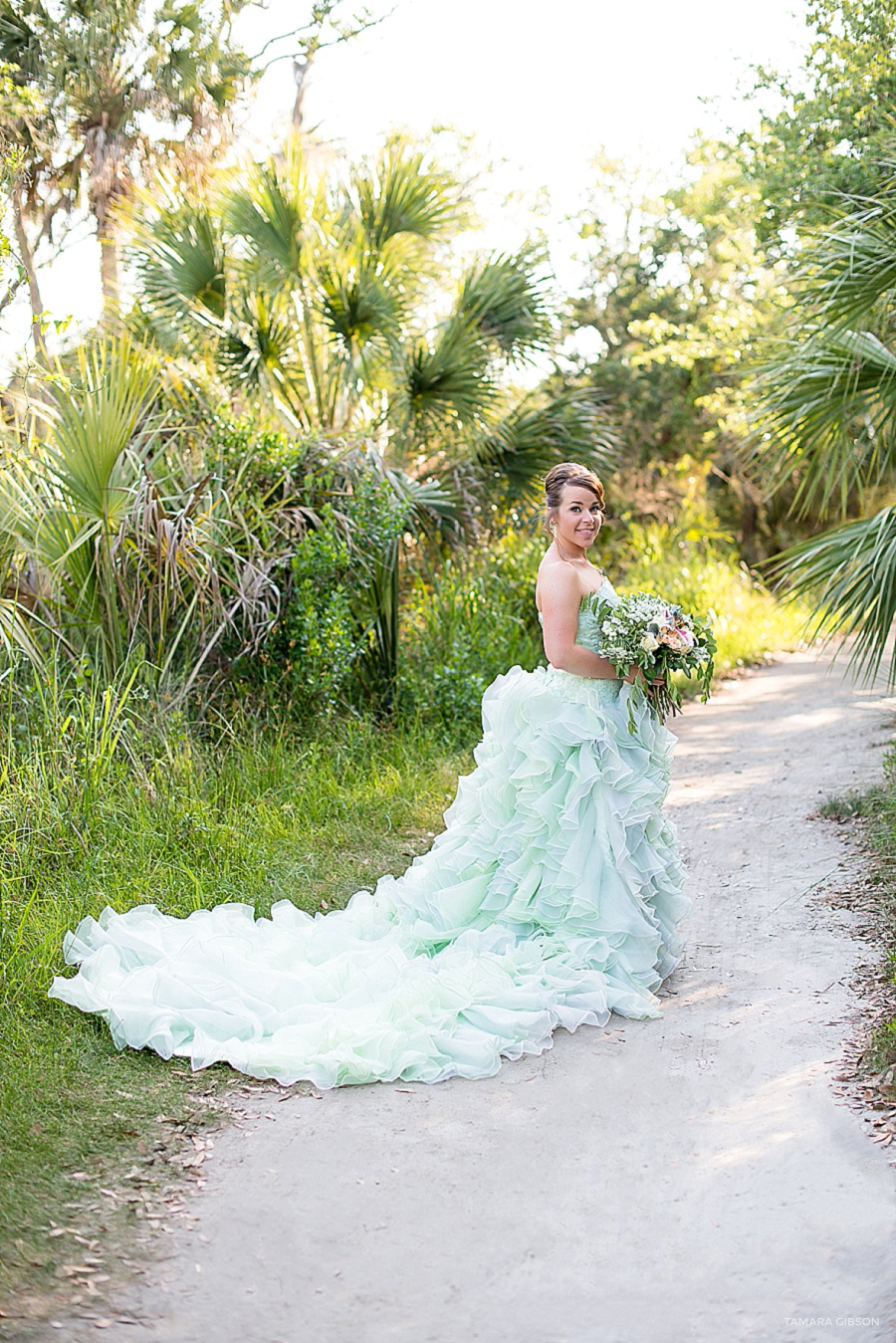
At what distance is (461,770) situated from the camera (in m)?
7.65

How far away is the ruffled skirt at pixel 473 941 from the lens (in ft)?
13.1

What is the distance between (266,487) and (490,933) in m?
4.38

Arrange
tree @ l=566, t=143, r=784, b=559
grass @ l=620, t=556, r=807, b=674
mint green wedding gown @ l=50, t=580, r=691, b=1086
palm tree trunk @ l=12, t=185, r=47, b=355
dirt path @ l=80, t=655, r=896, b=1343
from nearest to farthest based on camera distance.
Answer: dirt path @ l=80, t=655, r=896, b=1343
mint green wedding gown @ l=50, t=580, r=691, b=1086
palm tree trunk @ l=12, t=185, r=47, b=355
grass @ l=620, t=556, r=807, b=674
tree @ l=566, t=143, r=784, b=559

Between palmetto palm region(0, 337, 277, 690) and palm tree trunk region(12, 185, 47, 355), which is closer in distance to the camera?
palm tree trunk region(12, 185, 47, 355)

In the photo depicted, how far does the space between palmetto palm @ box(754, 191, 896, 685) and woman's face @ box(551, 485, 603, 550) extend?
1.77 metres

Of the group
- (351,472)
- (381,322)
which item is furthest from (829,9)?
(351,472)

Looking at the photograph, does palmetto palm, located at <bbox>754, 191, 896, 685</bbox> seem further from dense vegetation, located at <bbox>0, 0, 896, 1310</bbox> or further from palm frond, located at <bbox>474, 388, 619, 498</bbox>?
palm frond, located at <bbox>474, 388, 619, 498</bbox>

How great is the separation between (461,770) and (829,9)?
23.6ft

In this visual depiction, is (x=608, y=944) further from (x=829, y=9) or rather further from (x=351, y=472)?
(x=829, y=9)

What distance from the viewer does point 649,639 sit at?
174 inches

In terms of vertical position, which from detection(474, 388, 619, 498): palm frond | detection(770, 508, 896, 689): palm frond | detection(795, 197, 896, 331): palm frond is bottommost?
detection(770, 508, 896, 689): palm frond

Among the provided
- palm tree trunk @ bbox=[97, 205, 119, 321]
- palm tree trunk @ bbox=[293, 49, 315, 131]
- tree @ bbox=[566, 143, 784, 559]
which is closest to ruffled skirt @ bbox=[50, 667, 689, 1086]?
palm tree trunk @ bbox=[97, 205, 119, 321]

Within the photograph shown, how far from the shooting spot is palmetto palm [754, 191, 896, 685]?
236 inches

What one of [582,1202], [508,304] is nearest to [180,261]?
[508,304]
